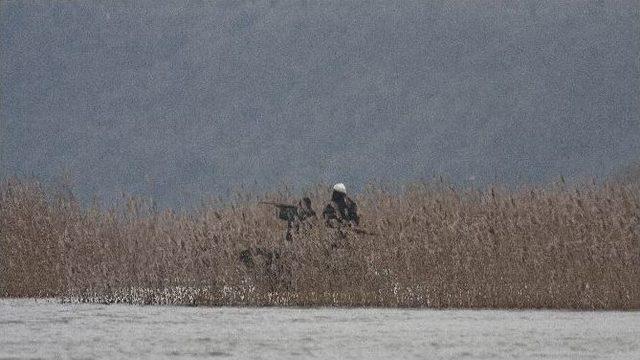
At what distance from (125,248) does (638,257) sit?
6.78 m

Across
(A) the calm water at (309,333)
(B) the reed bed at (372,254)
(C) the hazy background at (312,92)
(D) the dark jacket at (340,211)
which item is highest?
(C) the hazy background at (312,92)

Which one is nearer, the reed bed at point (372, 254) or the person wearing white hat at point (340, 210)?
the reed bed at point (372, 254)

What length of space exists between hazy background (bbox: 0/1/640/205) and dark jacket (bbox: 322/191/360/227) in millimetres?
75225

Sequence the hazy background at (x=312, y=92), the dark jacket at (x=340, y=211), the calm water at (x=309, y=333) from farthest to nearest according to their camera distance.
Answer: the hazy background at (x=312, y=92) < the dark jacket at (x=340, y=211) < the calm water at (x=309, y=333)

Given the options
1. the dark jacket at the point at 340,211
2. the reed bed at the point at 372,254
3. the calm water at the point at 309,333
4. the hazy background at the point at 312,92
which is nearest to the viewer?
the calm water at the point at 309,333

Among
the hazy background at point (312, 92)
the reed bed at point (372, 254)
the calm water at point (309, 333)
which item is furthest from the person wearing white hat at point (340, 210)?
the hazy background at point (312, 92)

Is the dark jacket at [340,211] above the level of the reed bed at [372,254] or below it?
above

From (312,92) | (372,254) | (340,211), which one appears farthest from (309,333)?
(312,92)

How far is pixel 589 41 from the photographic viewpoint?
374ft

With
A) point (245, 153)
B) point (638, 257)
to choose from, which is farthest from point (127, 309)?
point (245, 153)

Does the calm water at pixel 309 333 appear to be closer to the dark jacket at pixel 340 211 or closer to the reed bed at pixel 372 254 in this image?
the reed bed at pixel 372 254

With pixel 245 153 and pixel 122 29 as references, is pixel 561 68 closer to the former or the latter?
pixel 245 153

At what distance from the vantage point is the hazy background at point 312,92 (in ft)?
352

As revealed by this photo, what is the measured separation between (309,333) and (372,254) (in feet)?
15.5
